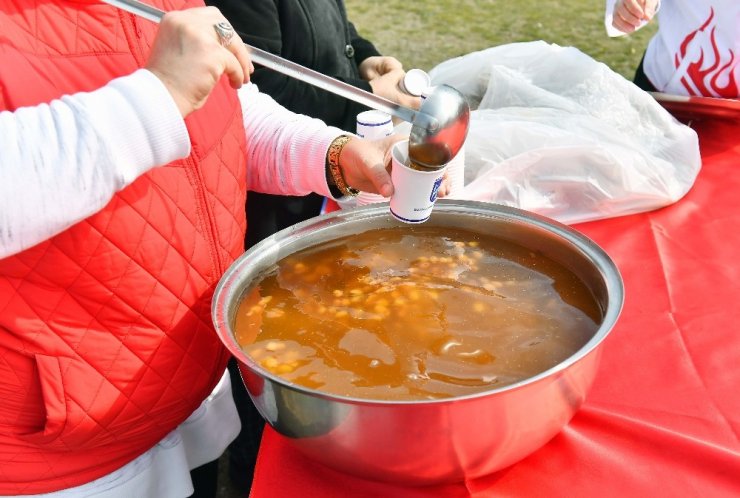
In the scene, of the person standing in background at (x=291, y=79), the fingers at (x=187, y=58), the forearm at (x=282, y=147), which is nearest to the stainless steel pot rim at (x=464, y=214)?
the forearm at (x=282, y=147)

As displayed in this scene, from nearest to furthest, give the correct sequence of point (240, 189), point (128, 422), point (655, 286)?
point (128, 422) < point (240, 189) < point (655, 286)

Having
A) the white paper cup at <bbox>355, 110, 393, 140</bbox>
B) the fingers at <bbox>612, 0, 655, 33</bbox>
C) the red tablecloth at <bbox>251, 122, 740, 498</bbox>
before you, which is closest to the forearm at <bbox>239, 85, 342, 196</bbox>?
the white paper cup at <bbox>355, 110, 393, 140</bbox>

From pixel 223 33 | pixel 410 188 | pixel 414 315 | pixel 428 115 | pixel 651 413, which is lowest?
pixel 651 413

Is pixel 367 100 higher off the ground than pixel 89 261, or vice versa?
pixel 367 100

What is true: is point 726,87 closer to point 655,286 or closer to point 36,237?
point 655,286

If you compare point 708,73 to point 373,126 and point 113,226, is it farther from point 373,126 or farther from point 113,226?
point 113,226

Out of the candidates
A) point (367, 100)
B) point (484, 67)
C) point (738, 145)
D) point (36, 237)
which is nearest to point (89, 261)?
point (36, 237)

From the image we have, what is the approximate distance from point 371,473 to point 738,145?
1.32m

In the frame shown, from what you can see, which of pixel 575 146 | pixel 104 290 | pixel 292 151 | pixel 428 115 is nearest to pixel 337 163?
pixel 292 151

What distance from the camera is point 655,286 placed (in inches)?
47.5

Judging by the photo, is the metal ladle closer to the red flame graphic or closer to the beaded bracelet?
the beaded bracelet

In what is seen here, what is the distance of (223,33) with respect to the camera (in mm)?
836

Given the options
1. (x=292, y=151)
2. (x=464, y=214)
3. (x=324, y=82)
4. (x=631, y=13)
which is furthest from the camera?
(x=631, y=13)

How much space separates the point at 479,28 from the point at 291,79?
4.39 metres
